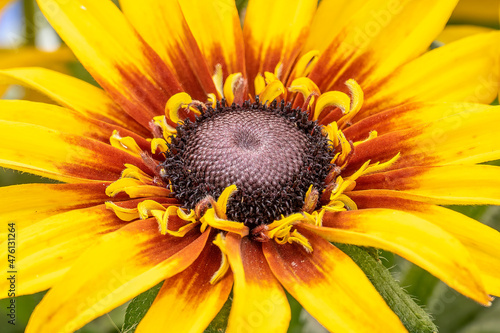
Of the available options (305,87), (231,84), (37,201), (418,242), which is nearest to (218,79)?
(231,84)

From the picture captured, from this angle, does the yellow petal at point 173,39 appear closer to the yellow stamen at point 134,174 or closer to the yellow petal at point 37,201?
the yellow stamen at point 134,174

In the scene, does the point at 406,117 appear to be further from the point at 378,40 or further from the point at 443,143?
the point at 378,40

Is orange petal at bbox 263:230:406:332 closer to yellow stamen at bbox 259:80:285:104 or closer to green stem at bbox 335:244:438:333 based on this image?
green stem at bbox 335:244:438:333

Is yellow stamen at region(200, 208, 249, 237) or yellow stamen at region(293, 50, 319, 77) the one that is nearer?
yellow stamen at region(200, 208, 249, 237)

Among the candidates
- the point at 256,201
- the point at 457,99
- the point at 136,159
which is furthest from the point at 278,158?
the point at 457,99

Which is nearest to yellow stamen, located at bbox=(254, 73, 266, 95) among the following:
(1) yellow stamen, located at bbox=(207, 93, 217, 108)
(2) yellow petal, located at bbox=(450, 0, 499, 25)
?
(1) yellow stamen, located at bbox=(207, 93, 217, 108)

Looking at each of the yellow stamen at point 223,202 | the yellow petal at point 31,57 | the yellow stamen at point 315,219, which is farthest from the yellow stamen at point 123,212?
the yellow petal at point 31,57

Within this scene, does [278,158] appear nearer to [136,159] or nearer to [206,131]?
[206,131]
